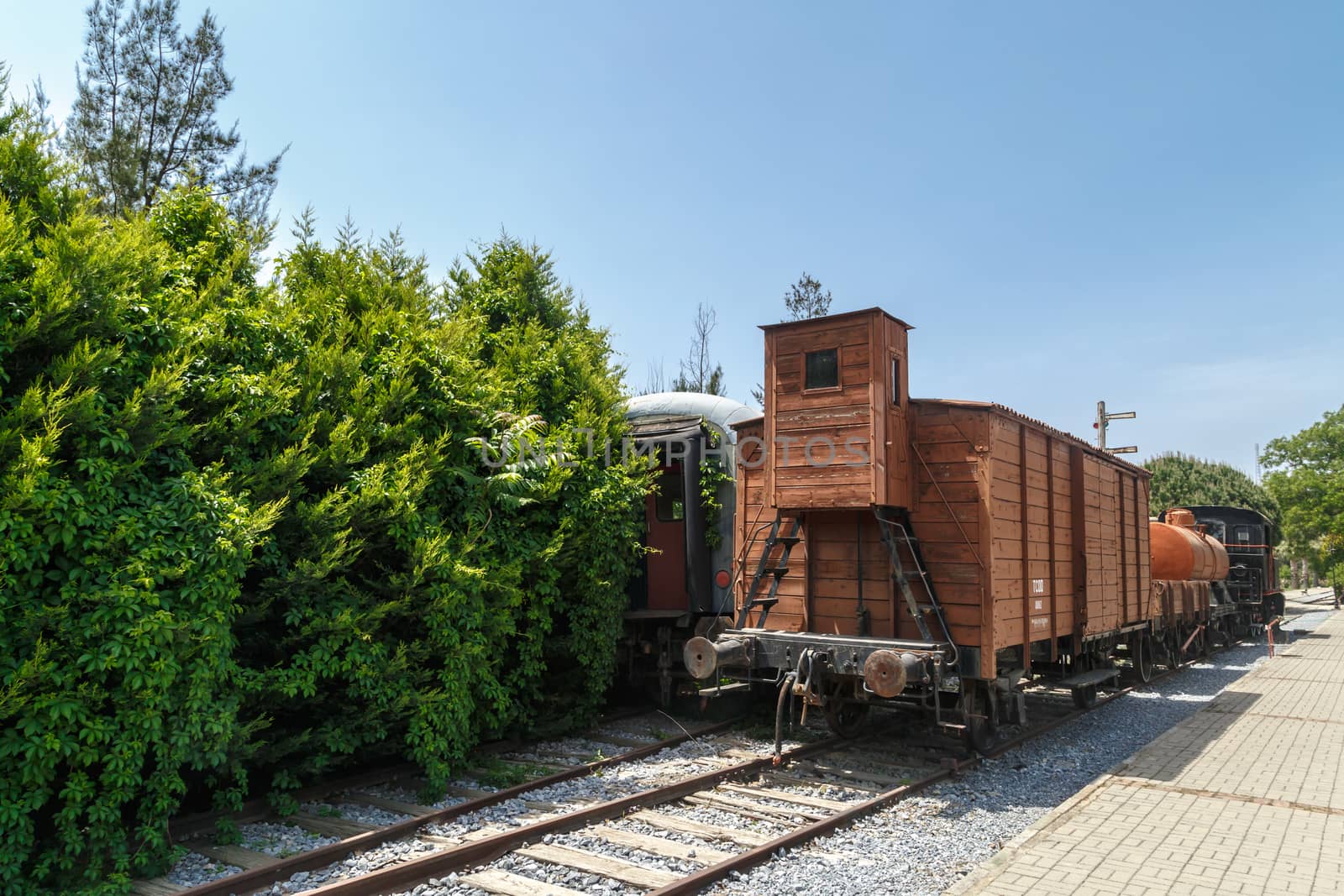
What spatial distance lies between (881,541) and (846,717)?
7.67 ft

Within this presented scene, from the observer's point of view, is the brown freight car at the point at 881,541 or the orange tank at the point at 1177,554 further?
the orange tank at the point at 1177,554

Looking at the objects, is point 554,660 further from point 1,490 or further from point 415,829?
point 1,490

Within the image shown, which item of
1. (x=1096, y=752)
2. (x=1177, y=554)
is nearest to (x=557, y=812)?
(x=1096, y=752)

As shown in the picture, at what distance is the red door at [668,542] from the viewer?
10.6 m

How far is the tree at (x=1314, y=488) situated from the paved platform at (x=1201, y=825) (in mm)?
36453

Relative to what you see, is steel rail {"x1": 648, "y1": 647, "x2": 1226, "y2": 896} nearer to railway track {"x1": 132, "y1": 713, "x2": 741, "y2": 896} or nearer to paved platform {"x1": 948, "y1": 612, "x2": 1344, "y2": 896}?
paved platform {"x1": 948, "y1": 612, "x2": 1344, "y2": 896}

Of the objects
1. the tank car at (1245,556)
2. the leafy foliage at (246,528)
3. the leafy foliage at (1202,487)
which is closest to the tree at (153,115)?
the leafy foliage at (246,528)

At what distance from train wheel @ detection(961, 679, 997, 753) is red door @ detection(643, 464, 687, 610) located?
11.5ft

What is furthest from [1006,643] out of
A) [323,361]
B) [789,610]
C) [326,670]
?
[323,361]

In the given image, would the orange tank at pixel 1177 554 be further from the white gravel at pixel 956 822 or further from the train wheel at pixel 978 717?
the train wheel at pixel 978 717

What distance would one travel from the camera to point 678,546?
35.3ft

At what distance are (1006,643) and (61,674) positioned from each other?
7.26 m

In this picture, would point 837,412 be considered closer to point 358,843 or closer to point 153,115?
point 358,843

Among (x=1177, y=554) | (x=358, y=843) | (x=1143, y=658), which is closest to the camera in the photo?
(x=358, y=843)
